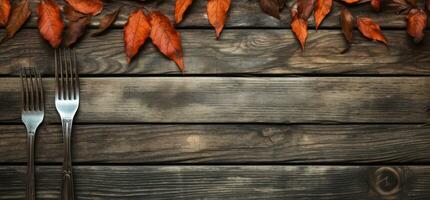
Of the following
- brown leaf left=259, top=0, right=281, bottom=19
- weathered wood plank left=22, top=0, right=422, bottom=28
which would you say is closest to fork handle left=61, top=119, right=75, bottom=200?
weathered wood plank left=22, top=0, right=422, bottom=28

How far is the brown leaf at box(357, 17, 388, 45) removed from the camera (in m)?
1.14

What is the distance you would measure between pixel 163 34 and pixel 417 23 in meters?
0.55

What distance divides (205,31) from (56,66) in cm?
33

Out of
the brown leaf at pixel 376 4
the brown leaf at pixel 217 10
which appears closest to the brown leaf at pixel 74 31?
the brown leaf at pixel 217 10

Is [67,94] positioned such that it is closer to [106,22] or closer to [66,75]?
[66,75]

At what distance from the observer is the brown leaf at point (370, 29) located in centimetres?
114

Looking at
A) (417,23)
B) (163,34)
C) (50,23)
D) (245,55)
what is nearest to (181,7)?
(163,34)

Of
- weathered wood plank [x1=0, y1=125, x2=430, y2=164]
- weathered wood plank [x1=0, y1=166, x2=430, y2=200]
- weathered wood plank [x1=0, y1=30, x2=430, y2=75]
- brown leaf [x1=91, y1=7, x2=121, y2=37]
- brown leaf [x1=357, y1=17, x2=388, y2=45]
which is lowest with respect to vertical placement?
weathered wood plank [x1=0, y1=166, x2=430, y2=200]

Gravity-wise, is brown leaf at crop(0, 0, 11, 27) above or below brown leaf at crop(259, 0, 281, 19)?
below

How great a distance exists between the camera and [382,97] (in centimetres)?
116

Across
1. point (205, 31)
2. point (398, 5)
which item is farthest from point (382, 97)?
point (205, 31)

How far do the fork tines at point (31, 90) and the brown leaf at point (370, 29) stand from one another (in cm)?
71

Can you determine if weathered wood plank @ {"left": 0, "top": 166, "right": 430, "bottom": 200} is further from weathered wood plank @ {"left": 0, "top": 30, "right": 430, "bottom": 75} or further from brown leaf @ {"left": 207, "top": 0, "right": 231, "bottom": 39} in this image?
brown leaf @ {"left": 207, "top": 0, "right": 231, "bottom": 39}

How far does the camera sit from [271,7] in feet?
3.71
